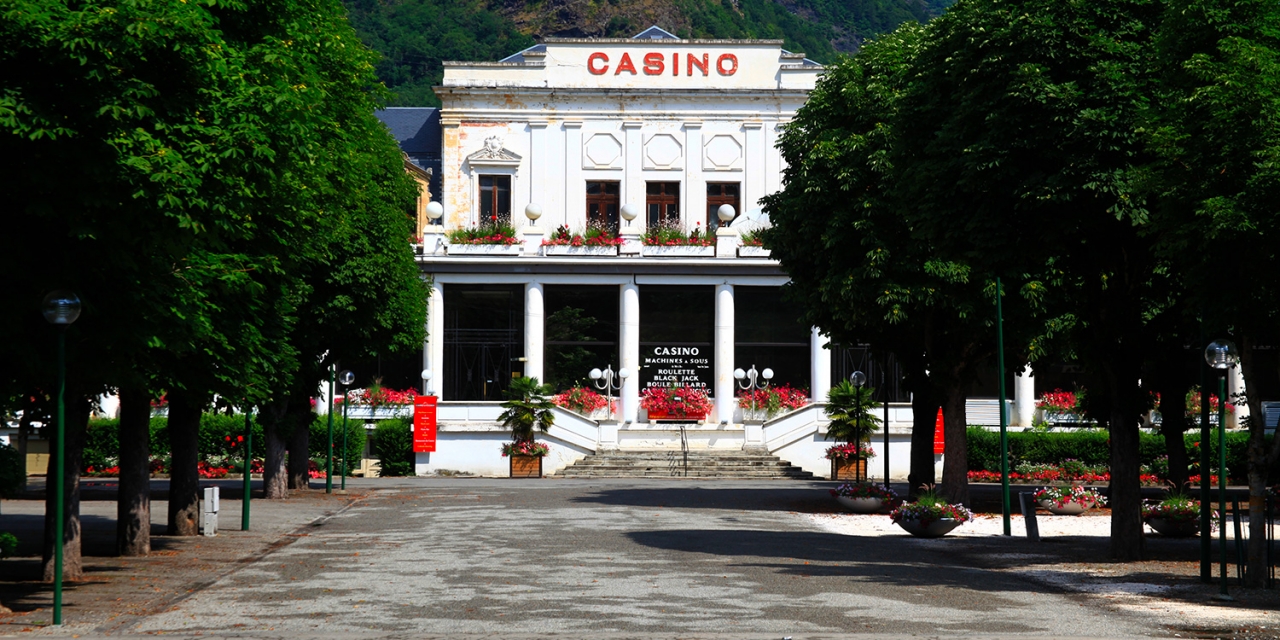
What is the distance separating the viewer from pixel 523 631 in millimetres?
12438

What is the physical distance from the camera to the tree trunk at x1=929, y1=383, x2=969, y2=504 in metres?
28.4

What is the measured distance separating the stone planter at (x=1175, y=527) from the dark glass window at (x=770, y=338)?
92.4 ft

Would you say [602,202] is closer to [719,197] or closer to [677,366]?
[719,197]

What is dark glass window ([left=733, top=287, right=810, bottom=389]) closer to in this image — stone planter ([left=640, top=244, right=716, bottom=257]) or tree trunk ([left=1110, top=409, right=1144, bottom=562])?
stone planter ([left=640, top=244, right=716, bottom=257])

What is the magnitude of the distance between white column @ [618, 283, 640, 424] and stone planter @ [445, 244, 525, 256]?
4.09 meters

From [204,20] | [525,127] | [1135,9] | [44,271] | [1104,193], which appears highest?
[525,127]

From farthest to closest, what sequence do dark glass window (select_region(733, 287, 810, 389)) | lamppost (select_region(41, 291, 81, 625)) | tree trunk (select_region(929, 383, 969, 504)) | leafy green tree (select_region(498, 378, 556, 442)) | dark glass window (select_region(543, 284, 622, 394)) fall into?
dark glass window (select_region(733, 287, 810, 389)) < dark glass window (select_region(543, 284, 622, 394)) < leafy green tree (select_region(498, 378, 556, 442)) < tree trunk (select_region(929, 383, 969, 504)) < lamppost (select_region(41, 291, 81, 625))

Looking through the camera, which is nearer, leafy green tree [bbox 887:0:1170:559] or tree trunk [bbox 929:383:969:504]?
leafy green tree [bbox 887:0:1170:559]

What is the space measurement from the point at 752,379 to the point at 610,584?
111 feet

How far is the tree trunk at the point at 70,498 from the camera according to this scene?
15.6 metres

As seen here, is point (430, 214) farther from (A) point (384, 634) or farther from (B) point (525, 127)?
(A) point (384, 634)

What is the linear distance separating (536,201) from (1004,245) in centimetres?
3670

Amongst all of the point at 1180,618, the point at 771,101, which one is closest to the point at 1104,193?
the point at 1180,618

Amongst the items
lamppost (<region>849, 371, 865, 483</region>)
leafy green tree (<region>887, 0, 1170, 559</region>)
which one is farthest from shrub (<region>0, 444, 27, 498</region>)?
lamppost (<region>849, 371, 865, 483</region>)
